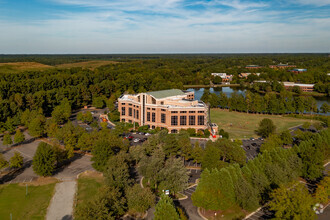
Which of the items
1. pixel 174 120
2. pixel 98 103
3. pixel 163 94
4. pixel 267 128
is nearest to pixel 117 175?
pixel 174 120

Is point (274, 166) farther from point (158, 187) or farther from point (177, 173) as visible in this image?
point (158, 187)

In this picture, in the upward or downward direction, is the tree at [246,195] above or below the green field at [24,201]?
above

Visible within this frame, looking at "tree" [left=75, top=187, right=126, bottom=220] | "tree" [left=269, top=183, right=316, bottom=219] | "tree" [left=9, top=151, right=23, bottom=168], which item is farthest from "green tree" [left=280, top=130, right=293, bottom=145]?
"tree" [left=9, top=151, right=23, bottom=168]

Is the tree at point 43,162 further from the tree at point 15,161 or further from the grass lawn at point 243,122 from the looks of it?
the grass lawn at point 243,122

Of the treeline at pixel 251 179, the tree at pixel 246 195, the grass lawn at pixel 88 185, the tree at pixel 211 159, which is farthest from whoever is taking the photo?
the tree at pixel 211 159

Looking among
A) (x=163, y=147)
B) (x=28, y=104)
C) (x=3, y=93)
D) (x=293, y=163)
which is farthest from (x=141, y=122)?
(x=3, y=93)

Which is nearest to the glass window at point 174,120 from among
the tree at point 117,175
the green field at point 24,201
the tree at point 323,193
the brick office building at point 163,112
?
the brick office building at point 163,112
